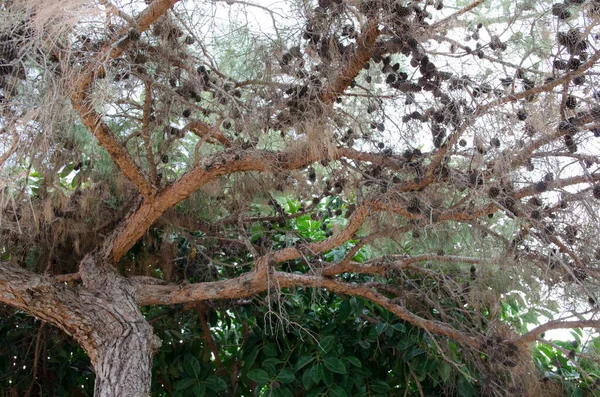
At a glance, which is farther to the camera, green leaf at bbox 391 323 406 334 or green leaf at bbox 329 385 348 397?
green leaf at bbox 391 323 406 334

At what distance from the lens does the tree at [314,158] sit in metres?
2.14

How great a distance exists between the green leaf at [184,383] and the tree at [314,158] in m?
0.06

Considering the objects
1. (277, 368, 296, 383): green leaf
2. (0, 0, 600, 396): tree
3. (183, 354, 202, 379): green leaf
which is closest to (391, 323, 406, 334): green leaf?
(0, 0, 600, 396): tree

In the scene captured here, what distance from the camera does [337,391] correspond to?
131 inches

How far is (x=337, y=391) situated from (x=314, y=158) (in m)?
1.37

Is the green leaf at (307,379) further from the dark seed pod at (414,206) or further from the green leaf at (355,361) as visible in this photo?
the dark seed pod at (414,206)

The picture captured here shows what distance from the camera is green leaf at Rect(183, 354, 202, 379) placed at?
11.5 ft

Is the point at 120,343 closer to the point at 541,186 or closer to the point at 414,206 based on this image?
the point at 414,206

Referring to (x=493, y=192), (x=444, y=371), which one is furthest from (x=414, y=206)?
(x=444, y=371)

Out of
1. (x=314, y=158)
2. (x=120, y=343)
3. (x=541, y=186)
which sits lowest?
(x=120, y=343)

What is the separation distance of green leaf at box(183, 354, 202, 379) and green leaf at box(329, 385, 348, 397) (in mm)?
706

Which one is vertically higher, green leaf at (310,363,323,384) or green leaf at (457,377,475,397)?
green leaf at (310,363,323,384)

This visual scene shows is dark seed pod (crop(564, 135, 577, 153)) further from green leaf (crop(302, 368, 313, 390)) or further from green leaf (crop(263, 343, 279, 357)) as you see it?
green leaf (crop(263, 343, 279, 357))

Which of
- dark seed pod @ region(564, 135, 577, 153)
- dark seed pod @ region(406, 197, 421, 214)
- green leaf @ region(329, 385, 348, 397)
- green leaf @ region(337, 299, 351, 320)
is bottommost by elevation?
green leaf @ region(329, 385, 348, 397)
